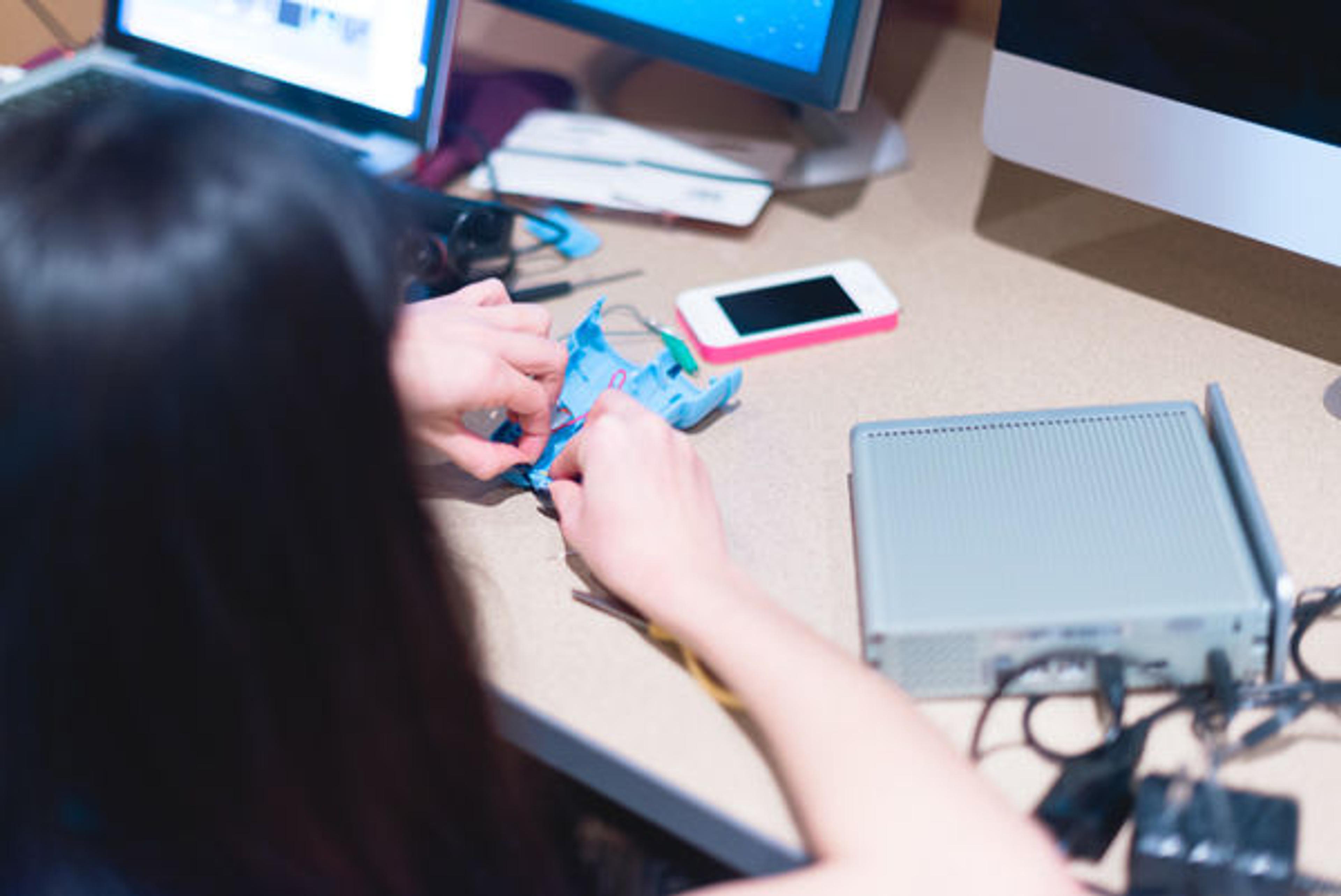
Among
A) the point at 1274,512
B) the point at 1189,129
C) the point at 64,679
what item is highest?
the point at 1189,129

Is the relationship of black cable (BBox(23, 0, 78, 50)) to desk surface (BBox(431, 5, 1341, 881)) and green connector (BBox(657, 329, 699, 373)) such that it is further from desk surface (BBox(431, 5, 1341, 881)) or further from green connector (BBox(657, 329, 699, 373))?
green connector (BBox(657, 329, 699, 373))

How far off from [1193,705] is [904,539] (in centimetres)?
16

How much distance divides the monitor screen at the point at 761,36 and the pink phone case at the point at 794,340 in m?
0.17

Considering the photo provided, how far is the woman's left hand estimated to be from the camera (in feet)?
2.29

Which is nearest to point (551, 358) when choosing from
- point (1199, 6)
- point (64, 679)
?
point (64, 679)

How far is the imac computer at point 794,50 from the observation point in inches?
A: 35.0

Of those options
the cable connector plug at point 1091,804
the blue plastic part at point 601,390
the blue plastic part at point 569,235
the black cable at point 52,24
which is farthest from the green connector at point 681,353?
the black cable at point 52,24

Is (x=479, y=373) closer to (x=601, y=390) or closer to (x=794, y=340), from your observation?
(x=601, y=390)

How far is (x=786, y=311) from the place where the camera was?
0.86m

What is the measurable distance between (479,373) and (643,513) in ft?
0.42

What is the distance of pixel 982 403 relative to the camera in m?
0.78

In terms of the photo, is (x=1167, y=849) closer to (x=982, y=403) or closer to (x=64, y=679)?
(x=982, y=403)

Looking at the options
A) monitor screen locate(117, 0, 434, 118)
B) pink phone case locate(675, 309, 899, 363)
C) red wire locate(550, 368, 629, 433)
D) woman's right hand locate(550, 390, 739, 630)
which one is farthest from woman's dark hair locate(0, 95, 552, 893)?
monitor screen locate(117, 0, 434, 118)

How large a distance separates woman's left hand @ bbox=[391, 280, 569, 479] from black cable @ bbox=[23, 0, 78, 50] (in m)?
0.66
